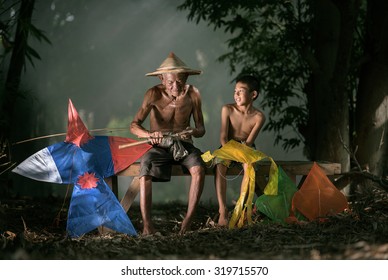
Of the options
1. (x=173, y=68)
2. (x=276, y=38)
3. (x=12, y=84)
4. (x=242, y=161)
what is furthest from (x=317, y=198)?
(x=12, y=84)

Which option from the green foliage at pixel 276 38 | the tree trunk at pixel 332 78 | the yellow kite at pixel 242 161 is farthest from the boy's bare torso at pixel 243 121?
the green foliage at pixel 276 38

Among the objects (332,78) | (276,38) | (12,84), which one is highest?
(276,38)

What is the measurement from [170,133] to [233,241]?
1.04 metres

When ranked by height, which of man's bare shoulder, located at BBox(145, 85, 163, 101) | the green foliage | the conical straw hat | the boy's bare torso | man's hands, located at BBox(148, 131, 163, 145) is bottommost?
man's hands, located at BBox(148, 131, 163, 145)

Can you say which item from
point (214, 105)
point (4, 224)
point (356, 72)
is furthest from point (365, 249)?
point (214, 105)

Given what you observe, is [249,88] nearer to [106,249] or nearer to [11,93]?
[106,249]

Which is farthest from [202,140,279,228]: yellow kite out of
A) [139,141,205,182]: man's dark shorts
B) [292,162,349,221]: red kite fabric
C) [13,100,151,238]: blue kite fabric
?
[13,100,151,238]: blue kite fabric

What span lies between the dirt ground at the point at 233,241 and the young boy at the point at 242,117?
1.79 feet

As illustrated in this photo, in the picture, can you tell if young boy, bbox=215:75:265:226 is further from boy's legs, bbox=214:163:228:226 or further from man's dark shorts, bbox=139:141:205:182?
man's dark shorts, bbox=139:141:205:182

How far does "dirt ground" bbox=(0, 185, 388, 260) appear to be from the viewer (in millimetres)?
3576

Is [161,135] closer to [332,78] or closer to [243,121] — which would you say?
[243,121]

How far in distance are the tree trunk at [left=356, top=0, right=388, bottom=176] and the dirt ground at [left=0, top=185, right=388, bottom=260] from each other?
1.15m

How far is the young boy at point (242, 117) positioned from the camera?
471 cm

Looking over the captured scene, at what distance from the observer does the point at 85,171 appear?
15.2 feet
